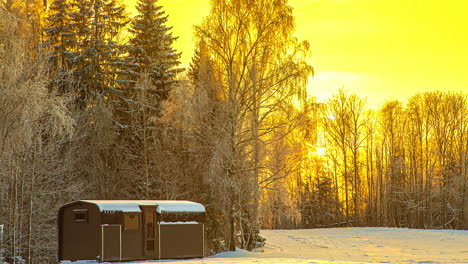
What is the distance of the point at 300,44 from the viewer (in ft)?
79.9

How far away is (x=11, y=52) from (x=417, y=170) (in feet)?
133

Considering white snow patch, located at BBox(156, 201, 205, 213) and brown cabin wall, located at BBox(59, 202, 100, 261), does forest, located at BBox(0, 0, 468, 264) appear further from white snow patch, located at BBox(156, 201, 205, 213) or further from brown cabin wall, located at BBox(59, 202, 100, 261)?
brown cabin wall, located at BBox(59, 202, 100, 261)

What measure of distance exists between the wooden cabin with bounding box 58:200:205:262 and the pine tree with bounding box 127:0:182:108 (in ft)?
42.6

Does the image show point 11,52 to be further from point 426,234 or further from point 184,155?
point 426,234

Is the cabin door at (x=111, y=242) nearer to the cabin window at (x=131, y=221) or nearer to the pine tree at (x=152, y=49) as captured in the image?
the cabin window at (x=131, y=221)

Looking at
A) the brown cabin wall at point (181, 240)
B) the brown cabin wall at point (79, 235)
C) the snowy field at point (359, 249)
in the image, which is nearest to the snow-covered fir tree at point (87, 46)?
the brown cabin wall at point (79, 235)

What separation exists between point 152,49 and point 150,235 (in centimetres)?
1630

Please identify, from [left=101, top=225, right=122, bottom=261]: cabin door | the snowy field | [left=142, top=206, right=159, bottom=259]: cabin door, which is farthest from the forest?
[left=101, top=225, right=122, bottom=261]: cabin door

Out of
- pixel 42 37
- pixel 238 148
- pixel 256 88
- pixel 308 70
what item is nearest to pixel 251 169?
pixel 238 148

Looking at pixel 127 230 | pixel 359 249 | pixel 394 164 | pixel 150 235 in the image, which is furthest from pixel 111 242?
pixel 394 164

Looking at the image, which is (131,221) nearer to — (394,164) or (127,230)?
(127,230)

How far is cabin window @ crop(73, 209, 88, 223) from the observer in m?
19.9

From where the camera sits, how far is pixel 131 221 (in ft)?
66.2

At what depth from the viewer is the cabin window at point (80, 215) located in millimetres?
19891
